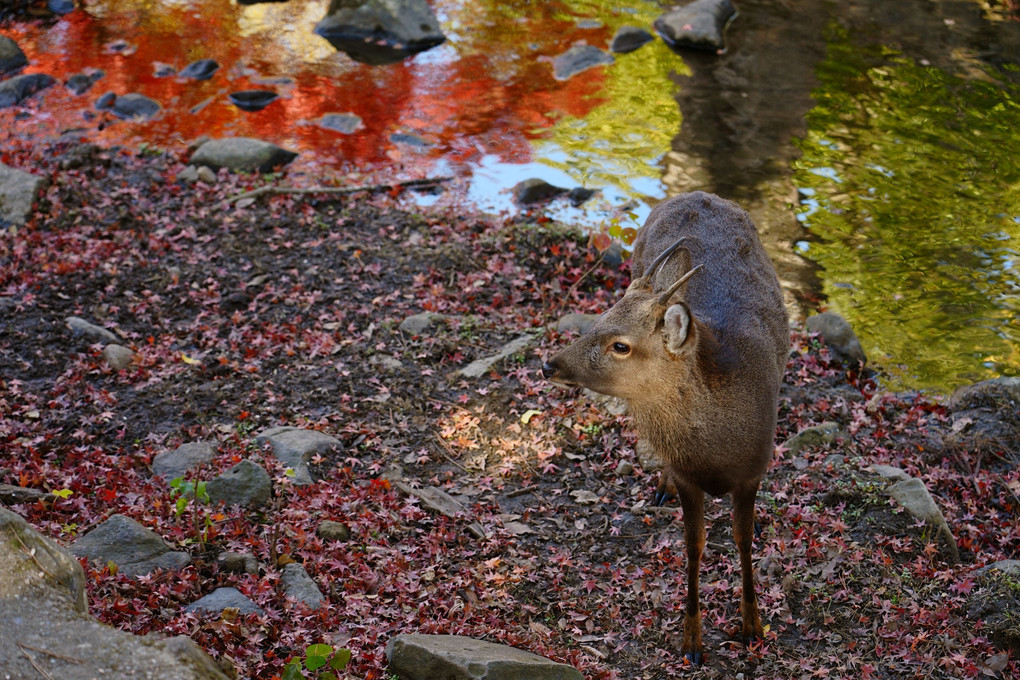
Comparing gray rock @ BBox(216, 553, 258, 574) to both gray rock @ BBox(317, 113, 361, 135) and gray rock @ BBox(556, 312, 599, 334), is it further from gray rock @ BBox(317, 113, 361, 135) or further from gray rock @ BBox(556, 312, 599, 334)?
gray rock @ BBox(317, 113, 361, 135)

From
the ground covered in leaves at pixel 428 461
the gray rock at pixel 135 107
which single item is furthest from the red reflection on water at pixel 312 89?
the ground covered in leaves at pixel 428 461

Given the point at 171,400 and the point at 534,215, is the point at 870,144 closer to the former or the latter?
the point at 534,215

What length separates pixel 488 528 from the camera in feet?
21.0

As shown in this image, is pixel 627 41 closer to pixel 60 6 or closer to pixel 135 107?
pixel 135 107

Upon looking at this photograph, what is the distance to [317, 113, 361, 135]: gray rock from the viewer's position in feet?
47.2

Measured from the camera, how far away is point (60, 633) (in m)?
3.51

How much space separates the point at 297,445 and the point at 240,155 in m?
6.99

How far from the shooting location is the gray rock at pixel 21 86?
14852mm

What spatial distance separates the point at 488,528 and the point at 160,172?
8592 millimetres

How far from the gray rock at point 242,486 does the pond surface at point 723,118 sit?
20.8 feet

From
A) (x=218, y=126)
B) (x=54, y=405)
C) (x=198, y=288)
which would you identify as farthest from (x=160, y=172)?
(x=54, y=405)

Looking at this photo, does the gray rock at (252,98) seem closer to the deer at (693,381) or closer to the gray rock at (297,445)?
the gray rock at (297,445)

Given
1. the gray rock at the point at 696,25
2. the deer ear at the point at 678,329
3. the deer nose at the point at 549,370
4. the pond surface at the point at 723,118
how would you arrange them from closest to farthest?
the deer ear at the point at 678,329 < the deer nose at the point at 549,370 < the pond surface at the point at 723,118 < the gray rock at the point at 696,25

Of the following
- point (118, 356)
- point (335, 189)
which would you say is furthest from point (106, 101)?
point (118, 356)
